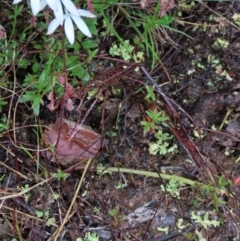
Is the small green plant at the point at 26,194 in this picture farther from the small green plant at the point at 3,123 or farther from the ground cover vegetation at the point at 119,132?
the small green plant at the point at 3,123

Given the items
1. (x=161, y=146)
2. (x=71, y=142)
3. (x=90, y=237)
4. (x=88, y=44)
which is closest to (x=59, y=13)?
(x=88, y=44)

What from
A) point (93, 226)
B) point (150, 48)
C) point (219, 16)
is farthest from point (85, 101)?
point (219, 16)

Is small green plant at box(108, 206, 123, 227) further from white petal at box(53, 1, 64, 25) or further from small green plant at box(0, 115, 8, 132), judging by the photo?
white petal at box(53, 1, 64, 25)

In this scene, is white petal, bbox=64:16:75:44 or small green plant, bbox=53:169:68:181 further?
small green plant, bbox=53:169:68:181

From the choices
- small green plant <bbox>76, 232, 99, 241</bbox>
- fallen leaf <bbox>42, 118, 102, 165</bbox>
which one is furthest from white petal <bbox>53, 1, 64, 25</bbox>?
small green plant <bbox>76, 232, 99, 241</bbox>

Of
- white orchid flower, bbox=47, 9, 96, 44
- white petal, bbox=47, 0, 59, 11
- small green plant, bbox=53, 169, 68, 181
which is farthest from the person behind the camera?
small green plant, bbox=53, 169, 68, 181

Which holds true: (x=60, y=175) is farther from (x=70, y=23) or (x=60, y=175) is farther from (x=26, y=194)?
(x=70, y=23)

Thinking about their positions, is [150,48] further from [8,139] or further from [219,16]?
[8,139]

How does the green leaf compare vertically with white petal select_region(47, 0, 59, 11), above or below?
below

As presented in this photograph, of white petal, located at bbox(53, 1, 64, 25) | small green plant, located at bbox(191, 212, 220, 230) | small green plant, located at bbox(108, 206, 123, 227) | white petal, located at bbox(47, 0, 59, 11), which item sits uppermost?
white petal, located at bbox(47, 0, 59, 11)
